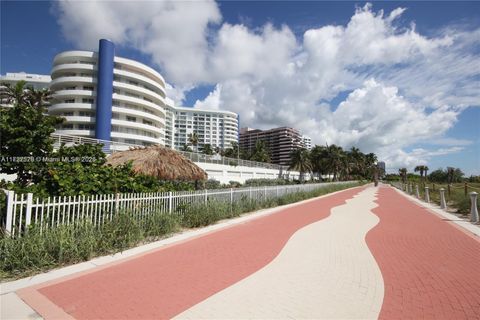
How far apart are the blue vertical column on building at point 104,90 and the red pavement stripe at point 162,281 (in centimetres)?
4325

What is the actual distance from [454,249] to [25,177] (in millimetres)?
11920

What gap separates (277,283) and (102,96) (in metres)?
48.4

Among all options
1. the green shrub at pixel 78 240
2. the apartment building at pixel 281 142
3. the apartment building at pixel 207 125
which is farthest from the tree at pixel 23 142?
the apartment building at pixel 281 142

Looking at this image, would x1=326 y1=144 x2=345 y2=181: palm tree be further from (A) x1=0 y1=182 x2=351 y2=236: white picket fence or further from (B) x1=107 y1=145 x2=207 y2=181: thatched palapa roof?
(A) x1=0 y1=182 x2=351 y2=236: white picket fence

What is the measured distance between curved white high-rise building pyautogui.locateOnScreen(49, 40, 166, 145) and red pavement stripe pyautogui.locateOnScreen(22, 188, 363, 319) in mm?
43676

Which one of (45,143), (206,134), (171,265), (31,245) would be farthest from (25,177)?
(206,134)

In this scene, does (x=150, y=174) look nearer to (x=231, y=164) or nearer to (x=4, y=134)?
(x=4, y=134)

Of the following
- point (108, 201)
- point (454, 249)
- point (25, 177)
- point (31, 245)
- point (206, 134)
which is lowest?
point (454, 249)

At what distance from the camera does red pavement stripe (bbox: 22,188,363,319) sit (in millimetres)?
3584

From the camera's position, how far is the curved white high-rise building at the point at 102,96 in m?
44.7

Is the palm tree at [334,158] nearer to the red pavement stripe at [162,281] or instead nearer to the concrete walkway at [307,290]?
A: the concrete walkway at [307,290]

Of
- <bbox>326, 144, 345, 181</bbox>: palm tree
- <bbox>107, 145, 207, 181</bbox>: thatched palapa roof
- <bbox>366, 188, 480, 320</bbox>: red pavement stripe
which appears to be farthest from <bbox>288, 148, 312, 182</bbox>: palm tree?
<bbox>366, 188, 480, 320</bbox>: red pavement stripe

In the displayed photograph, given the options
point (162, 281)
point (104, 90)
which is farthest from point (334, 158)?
point (162, 281)

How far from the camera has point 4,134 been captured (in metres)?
7.89
